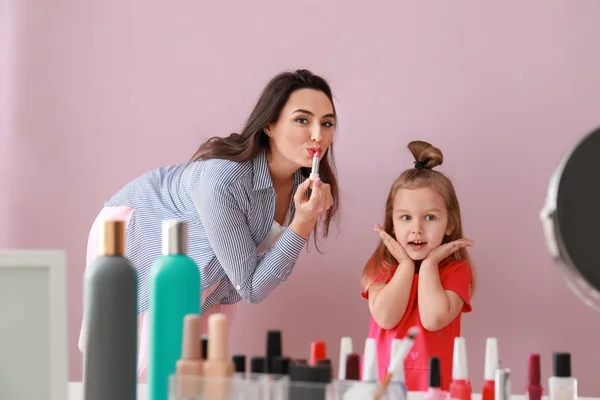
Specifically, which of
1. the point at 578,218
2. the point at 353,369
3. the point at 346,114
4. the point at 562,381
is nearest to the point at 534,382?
the point at 562,381

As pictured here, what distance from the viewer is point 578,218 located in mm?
644

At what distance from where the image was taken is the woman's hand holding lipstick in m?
1.74

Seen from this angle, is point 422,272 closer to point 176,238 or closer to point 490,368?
point 490,368

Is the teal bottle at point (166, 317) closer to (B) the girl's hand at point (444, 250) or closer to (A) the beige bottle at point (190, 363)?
(A) the beige bottle at point (190, 363)

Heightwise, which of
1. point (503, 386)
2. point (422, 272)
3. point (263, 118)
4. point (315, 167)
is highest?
point (263, 118)

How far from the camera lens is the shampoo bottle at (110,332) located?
76 centimetres

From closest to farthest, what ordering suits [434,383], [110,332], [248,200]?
[110,332] → [434,383] → [248,200]

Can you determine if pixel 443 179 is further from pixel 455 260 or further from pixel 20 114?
pixel 20 114

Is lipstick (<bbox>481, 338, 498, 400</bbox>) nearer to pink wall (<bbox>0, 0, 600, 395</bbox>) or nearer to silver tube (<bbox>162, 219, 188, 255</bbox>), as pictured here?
silver tube (<bbox>162, 219, 188, 255</bbox>)

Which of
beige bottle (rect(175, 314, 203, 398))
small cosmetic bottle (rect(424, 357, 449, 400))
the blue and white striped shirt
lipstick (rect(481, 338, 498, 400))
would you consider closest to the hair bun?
the blue and white striped shirt

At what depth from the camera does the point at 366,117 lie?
83.7 inches

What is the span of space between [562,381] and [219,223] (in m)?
0.94

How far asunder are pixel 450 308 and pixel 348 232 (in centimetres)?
50

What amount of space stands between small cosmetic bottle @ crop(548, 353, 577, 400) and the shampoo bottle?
0.47 m
